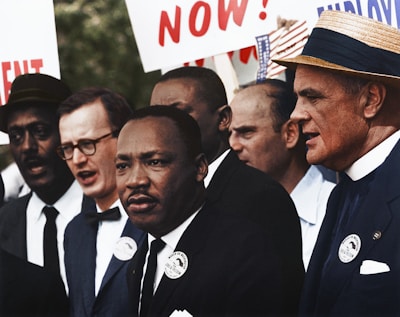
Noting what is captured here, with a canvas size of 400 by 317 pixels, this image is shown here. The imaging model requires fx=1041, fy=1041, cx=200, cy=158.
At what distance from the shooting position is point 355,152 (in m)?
4.27

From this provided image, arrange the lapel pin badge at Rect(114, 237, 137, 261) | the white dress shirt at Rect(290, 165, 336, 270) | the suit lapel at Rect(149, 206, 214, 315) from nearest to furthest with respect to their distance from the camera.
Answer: the white dress shirt at Rect(290, 165, 336, 270)
the suit lapel at Rect(149, 206, 214, 315)
the lapel pin badge at Rect(114, 237, 137, 261)

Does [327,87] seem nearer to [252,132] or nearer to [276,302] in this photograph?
[252,132]

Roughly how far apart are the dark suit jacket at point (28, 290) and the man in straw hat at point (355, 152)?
1282 mm

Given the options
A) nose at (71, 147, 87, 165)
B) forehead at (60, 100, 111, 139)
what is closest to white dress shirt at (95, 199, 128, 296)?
nose at (71, 147, 87, 165)

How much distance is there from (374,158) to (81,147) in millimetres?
1441

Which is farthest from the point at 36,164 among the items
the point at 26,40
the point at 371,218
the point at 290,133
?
the point at 371,218

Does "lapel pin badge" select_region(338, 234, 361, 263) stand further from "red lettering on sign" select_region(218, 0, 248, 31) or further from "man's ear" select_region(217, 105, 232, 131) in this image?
"red lettering on sign" select_region(218, 0, 248, 31)

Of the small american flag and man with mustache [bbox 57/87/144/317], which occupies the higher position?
the small american flag

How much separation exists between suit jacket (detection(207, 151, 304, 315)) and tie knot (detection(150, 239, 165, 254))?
29 centimetres

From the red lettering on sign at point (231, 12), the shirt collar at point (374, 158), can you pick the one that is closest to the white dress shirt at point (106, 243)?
the red lettering on sign at point (231, 12)

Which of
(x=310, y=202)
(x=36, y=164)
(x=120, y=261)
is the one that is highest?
(x=36, y=164)

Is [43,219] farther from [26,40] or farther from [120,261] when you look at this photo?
[26,40]

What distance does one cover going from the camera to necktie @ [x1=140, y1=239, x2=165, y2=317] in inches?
185

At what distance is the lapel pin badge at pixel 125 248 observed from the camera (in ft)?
15.9
